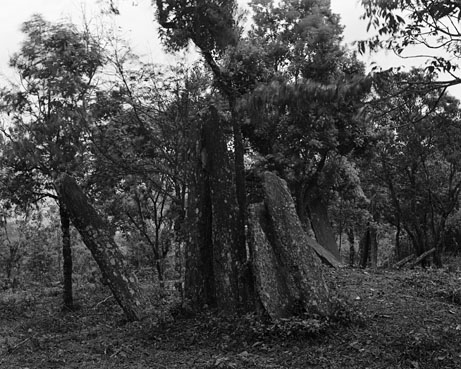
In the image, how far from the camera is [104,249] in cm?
1045

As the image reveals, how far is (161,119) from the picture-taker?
12680 mm

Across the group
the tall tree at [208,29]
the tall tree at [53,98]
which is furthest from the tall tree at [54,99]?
the tall tree at [208,29]

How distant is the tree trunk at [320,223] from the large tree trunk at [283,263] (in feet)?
44.0

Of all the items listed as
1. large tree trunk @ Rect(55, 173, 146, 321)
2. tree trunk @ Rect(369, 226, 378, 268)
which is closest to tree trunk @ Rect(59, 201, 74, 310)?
large tree trunk @ Rect(55, 173, 146, 321)

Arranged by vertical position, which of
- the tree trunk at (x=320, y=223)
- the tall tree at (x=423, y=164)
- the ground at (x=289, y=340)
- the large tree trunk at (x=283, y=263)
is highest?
the tall tree at (x=423, y=164)

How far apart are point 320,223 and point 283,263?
14.3 meters

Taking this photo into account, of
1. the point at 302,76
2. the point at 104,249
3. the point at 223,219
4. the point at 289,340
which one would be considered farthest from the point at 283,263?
the point at 302,76

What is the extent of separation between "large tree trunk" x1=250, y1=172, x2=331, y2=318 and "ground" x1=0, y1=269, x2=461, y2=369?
0.35 m

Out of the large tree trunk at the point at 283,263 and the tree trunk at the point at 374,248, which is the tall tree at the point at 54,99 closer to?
the large tree trunk at the point at 283,263

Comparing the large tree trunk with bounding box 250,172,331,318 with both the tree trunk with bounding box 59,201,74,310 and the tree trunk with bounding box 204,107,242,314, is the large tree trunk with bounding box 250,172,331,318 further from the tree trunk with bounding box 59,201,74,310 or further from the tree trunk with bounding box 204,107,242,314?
the tree trunk with bounding box 59,201,74,310

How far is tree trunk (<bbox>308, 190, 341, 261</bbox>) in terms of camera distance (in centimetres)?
2130

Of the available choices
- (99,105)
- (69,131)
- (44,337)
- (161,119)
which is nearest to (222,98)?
(161,119)

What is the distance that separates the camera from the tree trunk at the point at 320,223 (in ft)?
69.9

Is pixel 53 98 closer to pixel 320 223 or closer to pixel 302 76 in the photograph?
pixel 302 76
